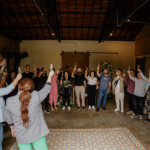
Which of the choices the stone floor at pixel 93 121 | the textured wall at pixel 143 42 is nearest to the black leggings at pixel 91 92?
the stone floor at pixel 93 121

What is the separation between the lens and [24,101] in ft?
5.05

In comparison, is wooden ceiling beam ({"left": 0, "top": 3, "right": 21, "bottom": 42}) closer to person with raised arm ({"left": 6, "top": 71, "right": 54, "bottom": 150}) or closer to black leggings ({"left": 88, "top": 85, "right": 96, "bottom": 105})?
black leggings ({"left": 88, "top": 85, "right": 96, "bottom": 105})

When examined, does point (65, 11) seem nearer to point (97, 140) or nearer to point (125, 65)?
point (125, 65)

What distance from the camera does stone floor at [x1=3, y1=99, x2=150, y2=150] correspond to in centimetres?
347

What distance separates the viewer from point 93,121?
4363 mm

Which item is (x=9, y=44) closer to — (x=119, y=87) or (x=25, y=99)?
(x=119, y=87)

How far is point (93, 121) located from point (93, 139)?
111 centimetres

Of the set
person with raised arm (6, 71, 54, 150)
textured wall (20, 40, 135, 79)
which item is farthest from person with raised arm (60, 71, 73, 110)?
textured wall (20, 40, 135, 79)

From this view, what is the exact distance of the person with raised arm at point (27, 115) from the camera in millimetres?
1553

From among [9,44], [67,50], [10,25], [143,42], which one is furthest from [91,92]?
[10,25]

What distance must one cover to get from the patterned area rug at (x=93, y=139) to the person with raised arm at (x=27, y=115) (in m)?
1.48

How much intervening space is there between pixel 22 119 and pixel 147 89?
3.99 meters

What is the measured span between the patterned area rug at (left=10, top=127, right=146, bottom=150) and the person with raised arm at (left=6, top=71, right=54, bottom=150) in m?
1.48

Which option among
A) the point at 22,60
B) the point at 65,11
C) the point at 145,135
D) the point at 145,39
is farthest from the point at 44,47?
the point at 145,135
